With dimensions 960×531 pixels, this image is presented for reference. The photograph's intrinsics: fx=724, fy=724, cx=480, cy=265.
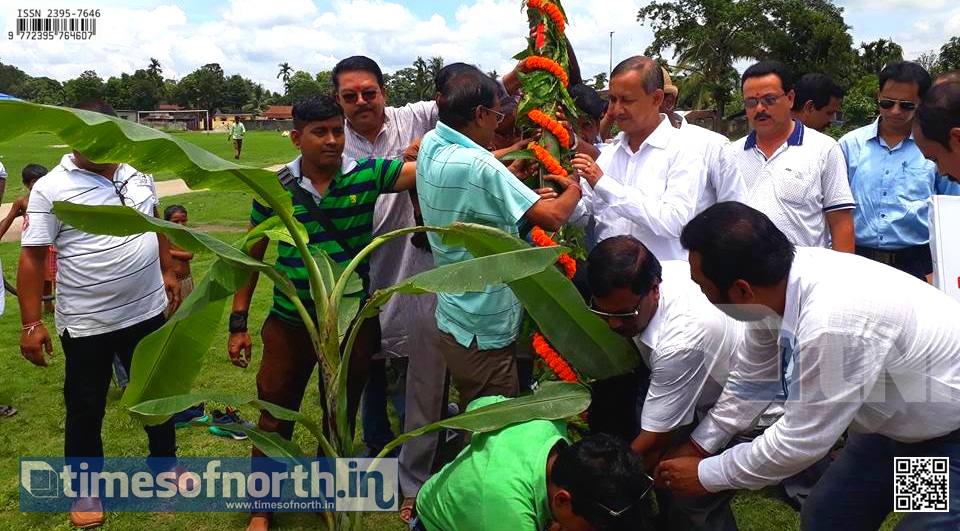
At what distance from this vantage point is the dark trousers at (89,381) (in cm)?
374

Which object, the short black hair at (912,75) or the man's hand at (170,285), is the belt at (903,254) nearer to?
the short black hair at (912,75)

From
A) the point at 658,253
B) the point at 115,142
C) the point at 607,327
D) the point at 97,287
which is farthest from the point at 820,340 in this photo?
the point at 97,287

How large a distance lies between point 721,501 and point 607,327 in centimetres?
84

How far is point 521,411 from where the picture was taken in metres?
2.62

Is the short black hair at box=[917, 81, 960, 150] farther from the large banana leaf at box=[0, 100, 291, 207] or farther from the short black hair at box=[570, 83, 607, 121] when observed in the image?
the short black hair at box=[570, 83, 607, 121]

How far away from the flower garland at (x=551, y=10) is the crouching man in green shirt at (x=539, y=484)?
78.0 inches

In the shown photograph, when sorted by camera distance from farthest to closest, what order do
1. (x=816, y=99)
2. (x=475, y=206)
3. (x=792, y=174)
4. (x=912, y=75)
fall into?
(x=816, y=99) → (x=912, y=75) → (x=792, y=174) → (x=475, y=206)

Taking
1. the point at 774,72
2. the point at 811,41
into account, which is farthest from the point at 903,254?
the point at 811,41

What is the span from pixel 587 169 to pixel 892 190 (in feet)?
7.35

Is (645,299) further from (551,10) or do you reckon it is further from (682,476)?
(551,10)

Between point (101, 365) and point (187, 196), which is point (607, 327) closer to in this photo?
point (101, 365)

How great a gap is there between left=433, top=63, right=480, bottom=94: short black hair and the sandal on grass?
6.85 feet

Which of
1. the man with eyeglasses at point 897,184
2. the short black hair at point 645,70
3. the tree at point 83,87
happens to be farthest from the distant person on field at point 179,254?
the tree at point 83,87

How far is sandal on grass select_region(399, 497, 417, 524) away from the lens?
3.73 m
